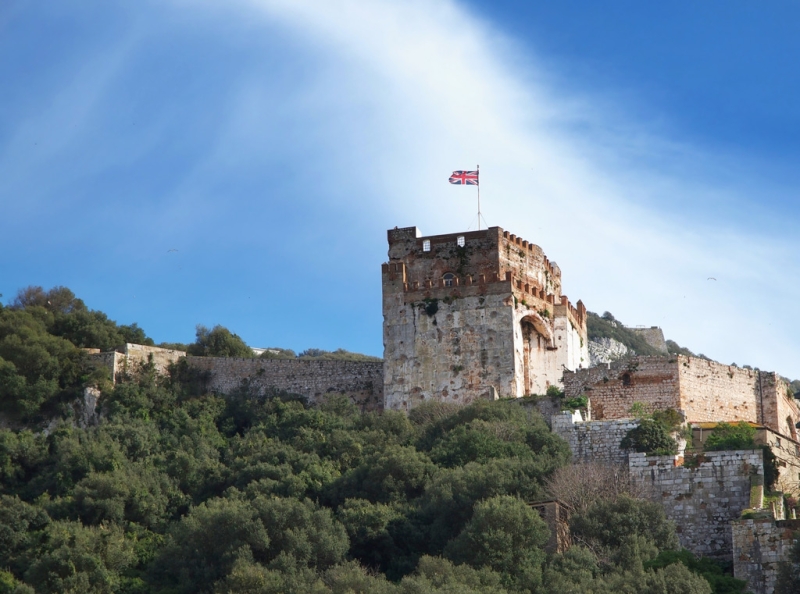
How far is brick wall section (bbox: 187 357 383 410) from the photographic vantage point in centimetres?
5347

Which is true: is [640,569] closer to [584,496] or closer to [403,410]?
[584,496]

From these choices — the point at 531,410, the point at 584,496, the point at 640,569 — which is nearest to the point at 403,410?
the point at 531,410

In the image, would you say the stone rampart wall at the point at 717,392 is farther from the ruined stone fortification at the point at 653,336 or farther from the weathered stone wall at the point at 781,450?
the ruined stone fortification at the point at 653,336

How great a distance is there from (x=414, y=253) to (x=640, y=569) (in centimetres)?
1901

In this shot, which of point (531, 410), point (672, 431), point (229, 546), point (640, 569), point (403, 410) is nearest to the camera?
point (640, 569)

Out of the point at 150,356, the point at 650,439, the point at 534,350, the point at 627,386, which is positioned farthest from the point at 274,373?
the point at 650,439

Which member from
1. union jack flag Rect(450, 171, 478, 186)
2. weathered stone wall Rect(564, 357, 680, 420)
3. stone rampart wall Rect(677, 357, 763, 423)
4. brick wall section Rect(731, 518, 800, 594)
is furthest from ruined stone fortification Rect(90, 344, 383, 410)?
brick wall section Rect(731, 518, 800, 594)

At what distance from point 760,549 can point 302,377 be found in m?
21.7

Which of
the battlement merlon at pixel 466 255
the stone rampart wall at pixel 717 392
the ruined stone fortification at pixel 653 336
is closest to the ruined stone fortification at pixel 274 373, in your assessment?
the battlement merlon at pixel 466 255

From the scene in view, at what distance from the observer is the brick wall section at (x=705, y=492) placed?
3903 centimetres

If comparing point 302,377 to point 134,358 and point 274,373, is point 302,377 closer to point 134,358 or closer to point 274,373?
point 274,373

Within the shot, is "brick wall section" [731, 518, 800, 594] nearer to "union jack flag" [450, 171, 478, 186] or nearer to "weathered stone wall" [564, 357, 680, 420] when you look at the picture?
→ "weathered stone wall" [564, 357, 680, 420]

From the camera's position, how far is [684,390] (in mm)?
46938

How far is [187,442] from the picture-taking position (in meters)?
48.6
